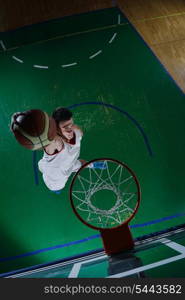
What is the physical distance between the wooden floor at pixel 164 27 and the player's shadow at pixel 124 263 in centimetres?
305

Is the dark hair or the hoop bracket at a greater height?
the dark hair

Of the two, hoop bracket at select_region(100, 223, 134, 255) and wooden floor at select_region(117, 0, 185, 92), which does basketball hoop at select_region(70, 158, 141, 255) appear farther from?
wooden floor at select_region(117, 0, 185, 92)

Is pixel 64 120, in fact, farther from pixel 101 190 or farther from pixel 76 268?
pixel 76 268

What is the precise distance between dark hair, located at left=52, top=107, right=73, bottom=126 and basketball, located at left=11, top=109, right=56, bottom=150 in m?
0.64

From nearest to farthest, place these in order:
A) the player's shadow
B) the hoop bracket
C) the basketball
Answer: the player's shadow, the hoop bracket, the basketball

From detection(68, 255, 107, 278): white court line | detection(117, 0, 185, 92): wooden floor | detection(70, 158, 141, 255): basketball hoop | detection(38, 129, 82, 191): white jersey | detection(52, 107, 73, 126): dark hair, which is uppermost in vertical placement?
detection(117, 0, 185, 92): wooden floor

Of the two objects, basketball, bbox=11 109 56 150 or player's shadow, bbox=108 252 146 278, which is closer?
player's shadow, bbox=108 252 146 278

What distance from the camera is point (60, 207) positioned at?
4.25m

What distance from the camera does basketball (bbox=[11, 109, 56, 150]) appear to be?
353cm

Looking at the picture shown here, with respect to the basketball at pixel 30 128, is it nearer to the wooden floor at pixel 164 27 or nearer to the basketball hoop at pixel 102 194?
the basketball hoop at pixel 102 194

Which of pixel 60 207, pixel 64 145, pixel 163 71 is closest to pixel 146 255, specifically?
pixel 60 207

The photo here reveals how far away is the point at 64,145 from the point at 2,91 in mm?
1467


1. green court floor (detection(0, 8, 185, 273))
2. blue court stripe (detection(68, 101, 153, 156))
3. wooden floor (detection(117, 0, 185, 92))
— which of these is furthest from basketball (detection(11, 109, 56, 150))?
wooden floor (detection(117, 0, 185, 92))

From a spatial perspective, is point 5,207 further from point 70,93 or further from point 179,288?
point 179,288
